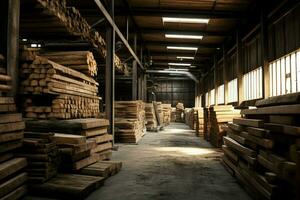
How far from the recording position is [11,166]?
169 inches

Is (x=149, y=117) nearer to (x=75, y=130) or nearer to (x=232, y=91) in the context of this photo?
(x=232, y=91)

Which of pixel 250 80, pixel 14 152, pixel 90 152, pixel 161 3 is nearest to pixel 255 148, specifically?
pixel 90 152

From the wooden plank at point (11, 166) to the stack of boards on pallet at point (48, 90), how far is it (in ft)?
7.47

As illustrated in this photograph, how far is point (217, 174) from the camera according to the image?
7.11 metres

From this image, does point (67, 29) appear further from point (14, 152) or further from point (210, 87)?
point (210, 87)

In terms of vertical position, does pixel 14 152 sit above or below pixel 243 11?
below

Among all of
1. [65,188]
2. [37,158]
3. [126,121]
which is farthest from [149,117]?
[65,188]

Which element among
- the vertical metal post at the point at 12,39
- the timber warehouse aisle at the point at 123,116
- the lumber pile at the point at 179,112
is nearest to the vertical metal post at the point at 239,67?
the timber warehouse aisle at the point at 123,116

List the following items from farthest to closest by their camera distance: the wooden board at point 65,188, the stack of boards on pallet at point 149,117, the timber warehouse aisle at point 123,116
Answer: the stack of boards on pallet at point 149,117, the wooden board at point 65,188, the timber warehouse aisle at point 123,116

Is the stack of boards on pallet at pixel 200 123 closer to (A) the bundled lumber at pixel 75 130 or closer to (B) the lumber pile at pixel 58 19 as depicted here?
(B) the lumber pile at pixel 58 19

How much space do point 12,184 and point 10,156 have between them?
51 centimetres

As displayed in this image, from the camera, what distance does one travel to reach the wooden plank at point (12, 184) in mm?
4023

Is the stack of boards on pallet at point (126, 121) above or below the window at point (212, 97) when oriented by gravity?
below

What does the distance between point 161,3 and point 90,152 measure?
26.7 ft
